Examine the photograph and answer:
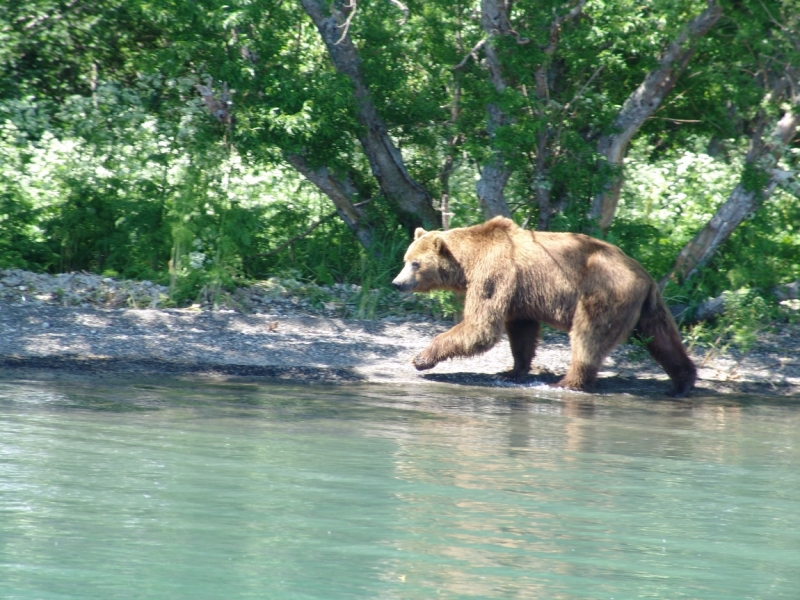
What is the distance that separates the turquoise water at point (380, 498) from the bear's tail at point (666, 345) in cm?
122

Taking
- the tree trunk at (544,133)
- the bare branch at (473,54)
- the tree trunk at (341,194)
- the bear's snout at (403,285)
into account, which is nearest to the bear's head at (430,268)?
the bear's snout at (403,285)

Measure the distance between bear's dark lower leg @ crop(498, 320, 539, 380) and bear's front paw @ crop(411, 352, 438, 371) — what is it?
89 centimetres

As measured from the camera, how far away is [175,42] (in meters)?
12.4

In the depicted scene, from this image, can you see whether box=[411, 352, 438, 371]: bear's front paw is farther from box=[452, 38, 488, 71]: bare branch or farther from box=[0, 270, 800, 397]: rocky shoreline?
box=[452, 38, 488, 71]: bare branch

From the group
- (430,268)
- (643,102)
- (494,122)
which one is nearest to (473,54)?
(494,122)

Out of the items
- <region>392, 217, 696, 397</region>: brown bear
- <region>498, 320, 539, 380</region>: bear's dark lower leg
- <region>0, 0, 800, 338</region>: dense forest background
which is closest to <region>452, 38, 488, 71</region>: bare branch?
<region>0, 0, 800, 338</region>: dense forest background

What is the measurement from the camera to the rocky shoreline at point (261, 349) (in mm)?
10109

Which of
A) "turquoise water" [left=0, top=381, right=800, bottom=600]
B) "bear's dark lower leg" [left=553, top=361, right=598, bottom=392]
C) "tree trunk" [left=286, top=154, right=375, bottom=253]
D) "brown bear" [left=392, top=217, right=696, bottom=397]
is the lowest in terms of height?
"turquoise water" [left=0, top=381, right=800, bottom=600]

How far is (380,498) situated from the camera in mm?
Answer: 5855

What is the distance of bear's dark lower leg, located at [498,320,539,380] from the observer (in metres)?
10.5

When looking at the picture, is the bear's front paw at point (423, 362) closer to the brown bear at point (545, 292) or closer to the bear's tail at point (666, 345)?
the brown bear at point (545, 292)

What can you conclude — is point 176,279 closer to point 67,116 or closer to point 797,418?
point 67,116

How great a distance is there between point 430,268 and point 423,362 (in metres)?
0.91

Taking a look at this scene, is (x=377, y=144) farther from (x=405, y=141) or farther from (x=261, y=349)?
(x=261, y=349)
